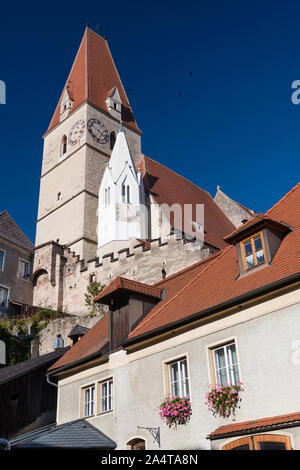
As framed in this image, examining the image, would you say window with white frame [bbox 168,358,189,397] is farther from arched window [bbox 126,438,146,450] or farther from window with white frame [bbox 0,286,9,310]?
window with white frame [bbox 0,286,9,310]

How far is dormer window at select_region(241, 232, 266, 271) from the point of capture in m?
11.1

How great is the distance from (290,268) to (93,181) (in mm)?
32316

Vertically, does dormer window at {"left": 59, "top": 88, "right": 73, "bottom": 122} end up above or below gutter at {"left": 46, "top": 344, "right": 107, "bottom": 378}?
above

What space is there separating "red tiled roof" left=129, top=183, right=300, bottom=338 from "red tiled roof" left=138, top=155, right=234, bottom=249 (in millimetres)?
21797

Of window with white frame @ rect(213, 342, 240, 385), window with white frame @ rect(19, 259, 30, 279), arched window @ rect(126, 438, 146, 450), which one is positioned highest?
window with white frame @ rect(19, 259, 30, 279)

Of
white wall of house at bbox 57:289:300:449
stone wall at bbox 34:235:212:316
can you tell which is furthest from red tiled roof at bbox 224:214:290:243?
stone wall at bbox 34:235:212:316

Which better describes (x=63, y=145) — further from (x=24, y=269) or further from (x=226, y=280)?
(x=226, y=280)

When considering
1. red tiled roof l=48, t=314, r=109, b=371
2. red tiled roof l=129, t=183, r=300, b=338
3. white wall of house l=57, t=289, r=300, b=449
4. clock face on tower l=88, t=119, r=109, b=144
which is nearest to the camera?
white wall of house l=57, t=289, r=300, b=449

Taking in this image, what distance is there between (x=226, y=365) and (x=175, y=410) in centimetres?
152

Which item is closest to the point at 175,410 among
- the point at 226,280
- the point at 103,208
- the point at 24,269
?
the point at 226,280

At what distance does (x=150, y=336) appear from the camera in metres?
12.2

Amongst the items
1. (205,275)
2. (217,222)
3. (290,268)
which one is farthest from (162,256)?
(290,268)

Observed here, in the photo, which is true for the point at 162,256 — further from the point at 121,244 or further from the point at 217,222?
the point at 217,222

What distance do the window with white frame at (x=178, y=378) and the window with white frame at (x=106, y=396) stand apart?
2328 mm
